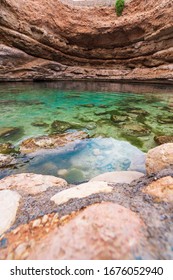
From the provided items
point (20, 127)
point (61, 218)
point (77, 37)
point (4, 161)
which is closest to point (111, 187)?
point (61, 218)

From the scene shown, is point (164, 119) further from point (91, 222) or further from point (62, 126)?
point (91, 222)

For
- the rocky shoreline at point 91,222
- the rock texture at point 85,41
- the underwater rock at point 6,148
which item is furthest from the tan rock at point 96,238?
the rock texture at point 85,41

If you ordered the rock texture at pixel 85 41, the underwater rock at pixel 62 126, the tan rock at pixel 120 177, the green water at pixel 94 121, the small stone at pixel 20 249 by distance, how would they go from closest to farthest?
the small stone at pixel 20 249 < the tan rock at pixel 120 177 < the green water at pixel 94 121 < the underwater rock at pixel 62 126 < the rock texture at pixel 85 41

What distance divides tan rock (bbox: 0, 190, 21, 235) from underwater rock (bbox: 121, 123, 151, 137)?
3.39m

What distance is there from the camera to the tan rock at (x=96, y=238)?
0.94 m

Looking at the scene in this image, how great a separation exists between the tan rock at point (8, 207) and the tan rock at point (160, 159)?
1.73 m

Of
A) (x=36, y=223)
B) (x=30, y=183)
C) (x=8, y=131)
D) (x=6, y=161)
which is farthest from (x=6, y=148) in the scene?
(x=36, y=223)

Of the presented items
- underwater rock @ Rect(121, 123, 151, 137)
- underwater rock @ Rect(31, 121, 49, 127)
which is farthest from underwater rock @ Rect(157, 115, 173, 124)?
underwater rock @ Rect(31, 121, 49, 127)

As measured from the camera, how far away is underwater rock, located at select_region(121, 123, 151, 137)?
177 inches

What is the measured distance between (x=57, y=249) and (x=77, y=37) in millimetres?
18658

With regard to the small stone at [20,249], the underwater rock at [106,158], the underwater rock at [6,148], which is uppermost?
the small stone at [20,249]

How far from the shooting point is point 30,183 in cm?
226

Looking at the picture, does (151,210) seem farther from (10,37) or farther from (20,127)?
(10,37)

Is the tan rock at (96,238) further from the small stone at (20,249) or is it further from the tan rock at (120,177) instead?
the tan rock at (120,177)
